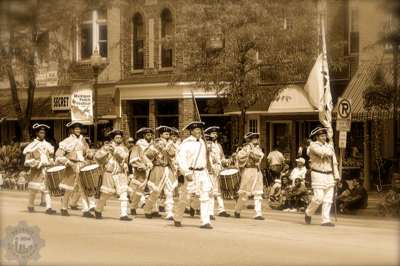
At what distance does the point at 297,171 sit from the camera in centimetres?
1755

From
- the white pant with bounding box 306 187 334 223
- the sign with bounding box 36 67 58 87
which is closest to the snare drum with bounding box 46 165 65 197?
the white pant with bounding box 306 187 334 223

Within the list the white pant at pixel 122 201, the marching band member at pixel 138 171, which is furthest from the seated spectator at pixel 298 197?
the white pant at pixel 122 201

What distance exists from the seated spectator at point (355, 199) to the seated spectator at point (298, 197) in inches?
43.8

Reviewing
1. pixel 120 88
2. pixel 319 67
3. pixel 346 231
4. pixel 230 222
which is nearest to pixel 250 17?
pixel 319 67

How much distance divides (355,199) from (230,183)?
8.49 ft

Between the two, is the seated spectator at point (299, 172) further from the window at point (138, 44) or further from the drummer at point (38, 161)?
the window at point (138, 44)

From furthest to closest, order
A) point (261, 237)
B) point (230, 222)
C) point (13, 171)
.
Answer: point (13, 171) < point (230, 222) < point (261, 237)

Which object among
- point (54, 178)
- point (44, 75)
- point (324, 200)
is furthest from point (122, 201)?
point (44, 75)

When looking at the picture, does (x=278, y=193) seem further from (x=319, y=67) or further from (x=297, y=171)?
(x=319, y=67)

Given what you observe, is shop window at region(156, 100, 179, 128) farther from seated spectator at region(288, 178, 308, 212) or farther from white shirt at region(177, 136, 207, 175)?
white shirt at region(177, 136, 207, 175)

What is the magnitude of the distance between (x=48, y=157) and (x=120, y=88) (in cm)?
1203

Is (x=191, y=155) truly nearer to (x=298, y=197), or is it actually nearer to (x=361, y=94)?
(x=298, y=197)

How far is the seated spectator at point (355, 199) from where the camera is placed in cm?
1558

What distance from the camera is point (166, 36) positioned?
59.8 feet
